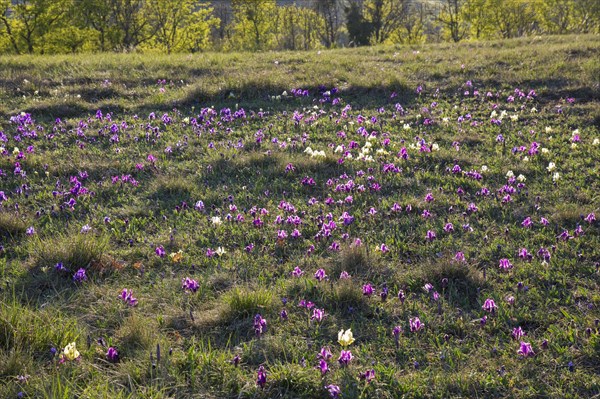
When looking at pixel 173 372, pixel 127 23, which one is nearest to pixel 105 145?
pixel 173 372

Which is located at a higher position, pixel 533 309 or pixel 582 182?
pixel 582 182

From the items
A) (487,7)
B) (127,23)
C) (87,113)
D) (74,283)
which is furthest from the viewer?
(487,7)

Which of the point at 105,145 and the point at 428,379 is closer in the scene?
the point at 428,379

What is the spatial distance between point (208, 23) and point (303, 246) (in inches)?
1761

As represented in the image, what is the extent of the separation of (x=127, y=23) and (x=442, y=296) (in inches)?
1461

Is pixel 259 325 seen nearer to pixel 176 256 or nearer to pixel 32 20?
pixel 176 256

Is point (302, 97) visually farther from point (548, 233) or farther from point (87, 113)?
point (548, 233)

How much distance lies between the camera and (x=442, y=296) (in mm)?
3863

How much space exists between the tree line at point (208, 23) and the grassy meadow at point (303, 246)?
66.6 ft

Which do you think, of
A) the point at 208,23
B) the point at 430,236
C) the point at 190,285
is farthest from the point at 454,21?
the point at 190,285

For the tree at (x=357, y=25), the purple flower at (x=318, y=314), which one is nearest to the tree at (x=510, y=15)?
the tree at (x=357, y=25)

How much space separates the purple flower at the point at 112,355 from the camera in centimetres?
313

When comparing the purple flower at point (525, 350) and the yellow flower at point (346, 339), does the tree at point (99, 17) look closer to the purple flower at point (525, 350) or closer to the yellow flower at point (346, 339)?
the yellow flower at point (346, 339)

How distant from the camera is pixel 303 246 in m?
4.69
